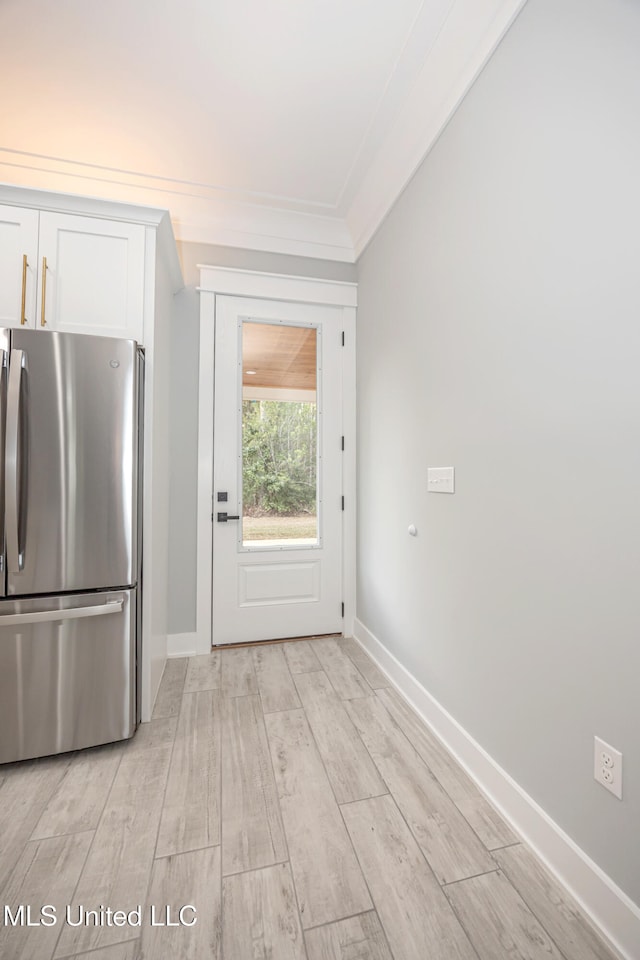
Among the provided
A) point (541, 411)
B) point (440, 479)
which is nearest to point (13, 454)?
point (440, 479)

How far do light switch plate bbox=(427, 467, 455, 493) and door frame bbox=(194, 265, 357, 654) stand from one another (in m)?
1.06

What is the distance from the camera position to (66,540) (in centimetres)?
172

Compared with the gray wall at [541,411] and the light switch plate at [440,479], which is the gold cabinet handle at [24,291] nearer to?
the gray wall at [541,411]

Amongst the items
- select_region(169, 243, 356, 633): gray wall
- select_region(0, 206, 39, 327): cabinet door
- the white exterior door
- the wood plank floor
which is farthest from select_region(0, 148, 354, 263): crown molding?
the wood plank floor

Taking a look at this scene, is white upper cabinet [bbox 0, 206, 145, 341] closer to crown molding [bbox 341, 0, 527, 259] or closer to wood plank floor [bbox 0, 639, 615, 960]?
crown molding [bbox 341, 0, 527, 259]

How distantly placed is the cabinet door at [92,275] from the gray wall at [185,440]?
29.0 inches

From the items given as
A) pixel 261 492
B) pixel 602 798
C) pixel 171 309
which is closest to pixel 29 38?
pixel 171 309

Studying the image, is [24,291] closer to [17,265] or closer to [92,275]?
[17,265]

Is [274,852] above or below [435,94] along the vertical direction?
below

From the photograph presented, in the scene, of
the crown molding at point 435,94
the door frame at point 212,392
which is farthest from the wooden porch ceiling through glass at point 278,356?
the crown molding at point 435,94

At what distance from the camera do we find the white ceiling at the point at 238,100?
162 cm

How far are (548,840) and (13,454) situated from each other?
2216mm

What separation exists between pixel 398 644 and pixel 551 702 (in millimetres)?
1113
